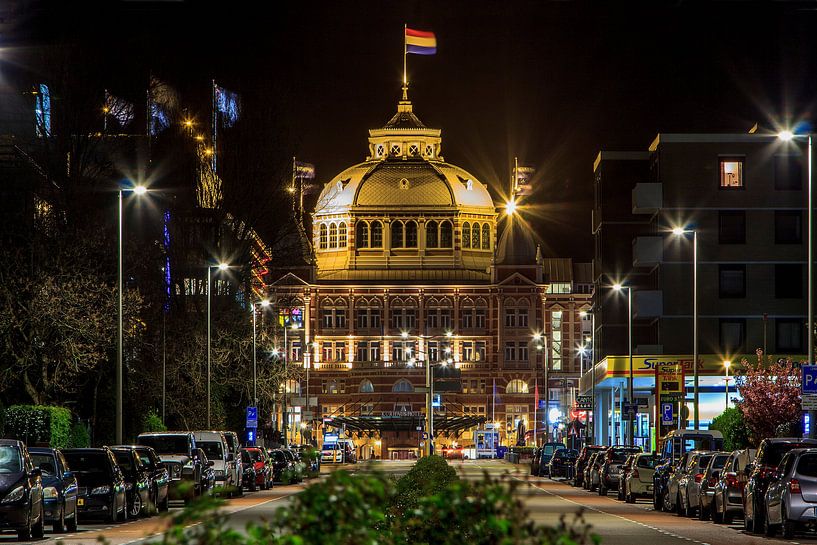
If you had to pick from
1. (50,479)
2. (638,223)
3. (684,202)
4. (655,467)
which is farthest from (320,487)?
(638,223)

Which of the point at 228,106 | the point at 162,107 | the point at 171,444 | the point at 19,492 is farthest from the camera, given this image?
the point at 228,106

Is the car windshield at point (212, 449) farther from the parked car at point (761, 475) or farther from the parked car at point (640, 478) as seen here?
the parked car at point (761, 475)

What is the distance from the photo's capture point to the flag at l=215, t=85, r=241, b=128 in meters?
79.5

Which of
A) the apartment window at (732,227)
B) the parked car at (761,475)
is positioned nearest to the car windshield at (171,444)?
the parked car at (761,475)

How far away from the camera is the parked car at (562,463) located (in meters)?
81.8

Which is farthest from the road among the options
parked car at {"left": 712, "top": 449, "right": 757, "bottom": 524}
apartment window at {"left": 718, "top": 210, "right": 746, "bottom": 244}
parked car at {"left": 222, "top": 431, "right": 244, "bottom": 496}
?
apartment window at {"left": 718, "top": 210, "right": 746, "bottom": 244}

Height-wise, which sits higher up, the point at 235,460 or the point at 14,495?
the point at 14,495

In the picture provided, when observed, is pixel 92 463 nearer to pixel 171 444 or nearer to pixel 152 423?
pixel 171 444

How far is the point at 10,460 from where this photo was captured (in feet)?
95.9

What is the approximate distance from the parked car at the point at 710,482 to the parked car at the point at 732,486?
1065 mm

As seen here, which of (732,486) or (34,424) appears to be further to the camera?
(34,424)

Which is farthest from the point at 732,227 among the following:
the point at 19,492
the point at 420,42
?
the point at 420,42

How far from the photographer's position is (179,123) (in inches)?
2963

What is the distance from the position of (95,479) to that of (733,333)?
60925 mm
